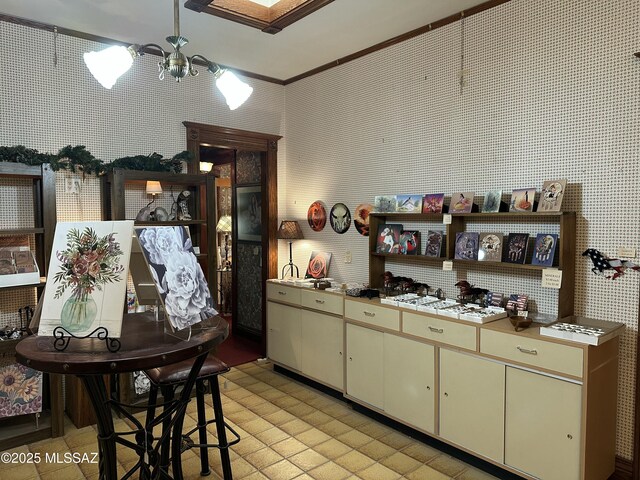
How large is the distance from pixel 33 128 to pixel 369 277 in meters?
2.87

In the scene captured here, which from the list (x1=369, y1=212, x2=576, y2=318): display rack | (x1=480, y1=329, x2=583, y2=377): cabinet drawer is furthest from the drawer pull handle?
(x1=369, y1=212, x2=576, y2=318): display rack

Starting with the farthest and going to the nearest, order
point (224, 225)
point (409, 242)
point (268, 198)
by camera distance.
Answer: point (224, 225), point (268, 198), point (409, 242)

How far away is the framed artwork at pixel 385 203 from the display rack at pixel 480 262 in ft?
0.17

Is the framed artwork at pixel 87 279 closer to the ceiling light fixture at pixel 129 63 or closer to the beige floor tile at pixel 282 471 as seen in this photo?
the ceiling light fixture at pixel 129 63

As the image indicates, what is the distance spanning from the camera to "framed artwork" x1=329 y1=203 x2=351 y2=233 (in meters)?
4.27

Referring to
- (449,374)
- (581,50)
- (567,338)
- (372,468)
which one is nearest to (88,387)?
(372,468)

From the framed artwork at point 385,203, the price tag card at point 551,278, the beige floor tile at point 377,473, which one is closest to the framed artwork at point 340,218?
the framed artwork at point 385,203

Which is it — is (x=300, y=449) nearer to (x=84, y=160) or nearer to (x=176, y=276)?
(x=176, y=276)

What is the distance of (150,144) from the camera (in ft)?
13.3

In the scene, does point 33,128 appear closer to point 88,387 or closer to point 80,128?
point 80,128

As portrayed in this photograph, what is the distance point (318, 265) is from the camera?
4.52 metres

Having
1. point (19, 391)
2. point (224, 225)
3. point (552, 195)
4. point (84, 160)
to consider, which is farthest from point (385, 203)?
point (224, 225)

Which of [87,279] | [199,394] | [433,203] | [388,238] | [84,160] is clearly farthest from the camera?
[388,238]

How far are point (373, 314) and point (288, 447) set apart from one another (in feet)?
3.57
